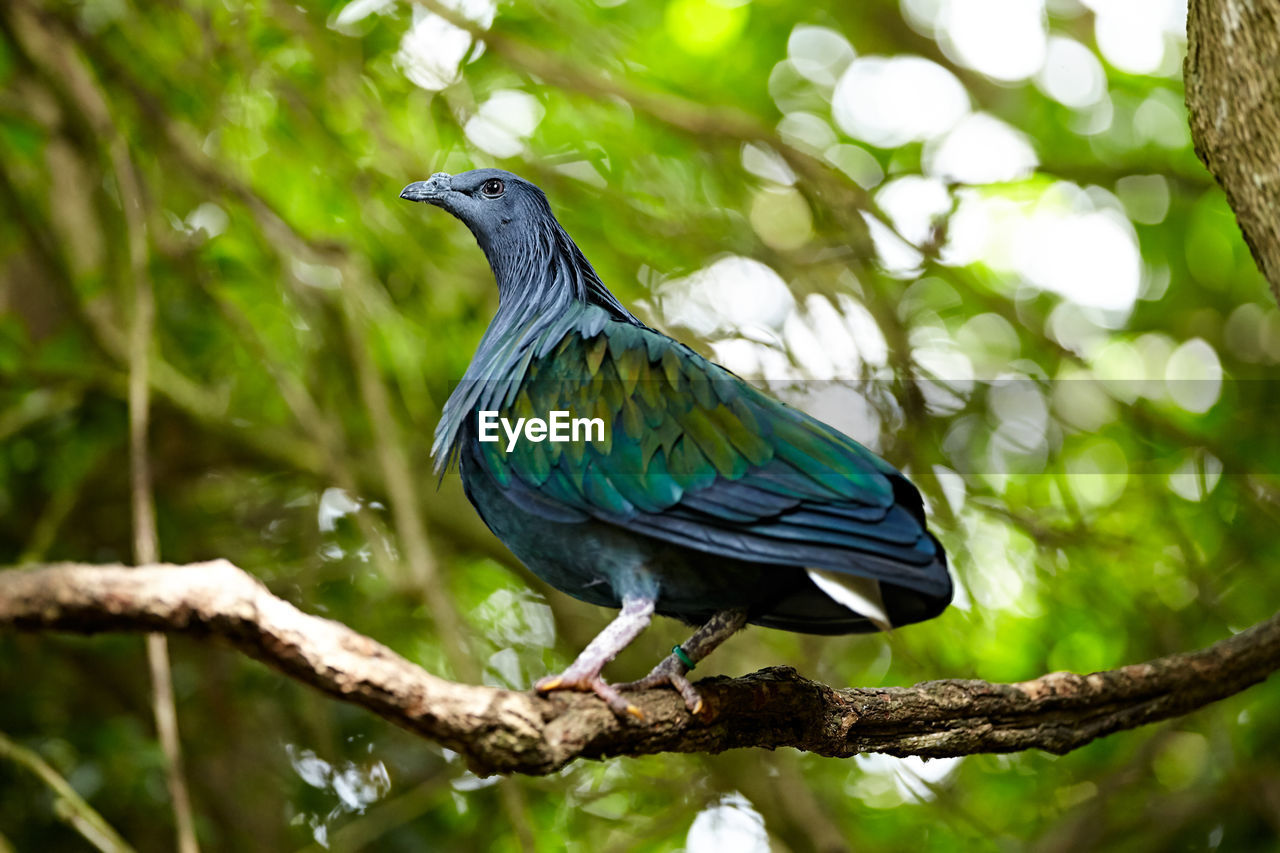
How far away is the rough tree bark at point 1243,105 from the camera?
277cm

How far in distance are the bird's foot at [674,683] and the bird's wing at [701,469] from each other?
296 millimetres

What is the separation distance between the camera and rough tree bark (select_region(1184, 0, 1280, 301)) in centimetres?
277

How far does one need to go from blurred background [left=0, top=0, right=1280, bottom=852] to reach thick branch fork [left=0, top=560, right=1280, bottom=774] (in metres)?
1.35

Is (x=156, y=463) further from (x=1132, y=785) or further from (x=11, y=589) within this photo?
(x=1132, y=785)

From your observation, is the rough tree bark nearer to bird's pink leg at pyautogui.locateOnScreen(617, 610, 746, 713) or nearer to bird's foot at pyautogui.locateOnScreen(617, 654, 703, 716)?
bird's pink leg at pyautogui.locateOnScreen(617, 610, 746, 713)

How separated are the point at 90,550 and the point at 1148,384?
18.8ft

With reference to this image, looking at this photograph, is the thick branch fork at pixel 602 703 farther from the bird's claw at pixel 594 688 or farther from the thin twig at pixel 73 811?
the thin twig at pixel 73 811

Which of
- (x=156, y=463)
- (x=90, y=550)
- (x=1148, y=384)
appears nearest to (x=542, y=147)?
(x=156, y=463)

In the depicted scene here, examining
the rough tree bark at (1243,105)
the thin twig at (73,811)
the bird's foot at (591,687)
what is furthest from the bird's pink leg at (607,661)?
the rough tree bark at (1243,105)

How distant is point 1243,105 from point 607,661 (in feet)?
6.92

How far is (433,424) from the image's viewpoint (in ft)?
17.6

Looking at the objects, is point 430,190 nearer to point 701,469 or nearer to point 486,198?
point 486,198

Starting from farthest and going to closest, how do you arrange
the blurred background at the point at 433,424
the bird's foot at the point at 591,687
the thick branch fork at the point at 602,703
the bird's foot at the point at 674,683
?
1. the blurred background at the point at 433,424
2. the bird's foot at the point at 674,683
3. the bird's foot at the point at 591,687
4. the thick branch fork at the point at 602,703

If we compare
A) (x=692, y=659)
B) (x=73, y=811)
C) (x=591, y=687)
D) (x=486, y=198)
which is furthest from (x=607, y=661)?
(x=73, y=811)
